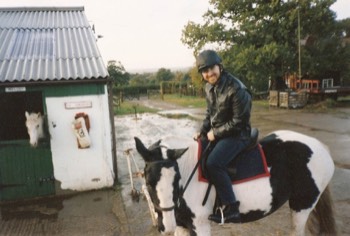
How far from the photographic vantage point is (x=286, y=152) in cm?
402

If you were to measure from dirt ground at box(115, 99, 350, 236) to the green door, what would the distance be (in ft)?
6.24

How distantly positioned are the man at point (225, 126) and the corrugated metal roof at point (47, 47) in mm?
4117

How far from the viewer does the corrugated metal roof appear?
712cm

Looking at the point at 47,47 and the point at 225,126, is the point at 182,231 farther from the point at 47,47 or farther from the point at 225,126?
the point at 47,47

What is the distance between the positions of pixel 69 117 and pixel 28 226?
252cm

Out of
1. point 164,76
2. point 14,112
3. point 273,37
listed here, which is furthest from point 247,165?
point 164,76

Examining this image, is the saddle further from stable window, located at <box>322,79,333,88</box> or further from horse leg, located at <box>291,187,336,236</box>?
stable window, located at <box>322,79,333,88</box>

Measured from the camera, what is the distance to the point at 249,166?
3771mm

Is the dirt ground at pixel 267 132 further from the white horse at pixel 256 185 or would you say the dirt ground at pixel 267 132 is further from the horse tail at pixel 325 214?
the white horse at pixel 256 185

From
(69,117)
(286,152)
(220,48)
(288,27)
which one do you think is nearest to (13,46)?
(69,117)

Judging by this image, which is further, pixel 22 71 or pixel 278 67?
pixel 278 67

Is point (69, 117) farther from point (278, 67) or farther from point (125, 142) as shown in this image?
point (278, 67)

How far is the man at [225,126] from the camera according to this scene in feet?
11.4

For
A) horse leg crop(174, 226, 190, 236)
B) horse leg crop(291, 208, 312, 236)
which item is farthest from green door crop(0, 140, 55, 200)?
horse leg crop(291, 208, 312, 236)
